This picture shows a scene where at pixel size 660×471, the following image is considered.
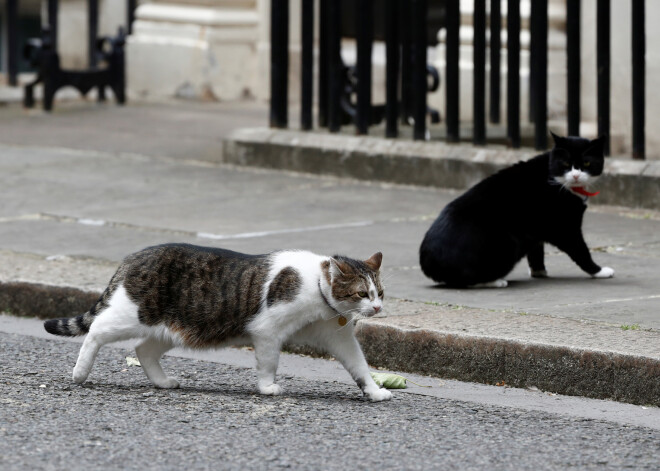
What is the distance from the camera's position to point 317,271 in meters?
4.74

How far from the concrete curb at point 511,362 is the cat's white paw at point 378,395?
53 cm

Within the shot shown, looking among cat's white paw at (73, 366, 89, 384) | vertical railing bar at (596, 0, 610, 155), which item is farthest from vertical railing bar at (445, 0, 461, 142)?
cat's white paw at (73, 366, 89, 384)

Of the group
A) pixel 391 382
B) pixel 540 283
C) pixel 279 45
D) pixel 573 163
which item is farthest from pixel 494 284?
pixel 279 45

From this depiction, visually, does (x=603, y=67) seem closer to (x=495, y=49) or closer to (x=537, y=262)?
(x=495, y=49)

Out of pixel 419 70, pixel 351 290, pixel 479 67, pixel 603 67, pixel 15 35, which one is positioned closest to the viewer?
pixel 351 290

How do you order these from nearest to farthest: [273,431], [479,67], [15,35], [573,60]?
1. [273,431]
2. [573,60]
3. [479,67]
4. [15,35]

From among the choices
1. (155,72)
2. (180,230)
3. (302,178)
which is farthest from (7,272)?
(155,72)

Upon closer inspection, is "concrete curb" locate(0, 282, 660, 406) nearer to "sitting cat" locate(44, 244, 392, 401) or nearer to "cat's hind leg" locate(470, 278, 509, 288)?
"sitting cat" locate(44, 244, 392, 401)

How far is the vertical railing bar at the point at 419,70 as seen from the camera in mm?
10109

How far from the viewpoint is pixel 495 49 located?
1014 centimetres

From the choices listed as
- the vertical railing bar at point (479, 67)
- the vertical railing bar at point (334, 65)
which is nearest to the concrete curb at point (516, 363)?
the vertical railing bar at point (479, 67)

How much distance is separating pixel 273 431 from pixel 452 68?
20.1 ft

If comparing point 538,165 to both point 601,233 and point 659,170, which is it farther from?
point 659,170

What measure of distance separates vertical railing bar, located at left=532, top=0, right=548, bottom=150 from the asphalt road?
14.8 feet
